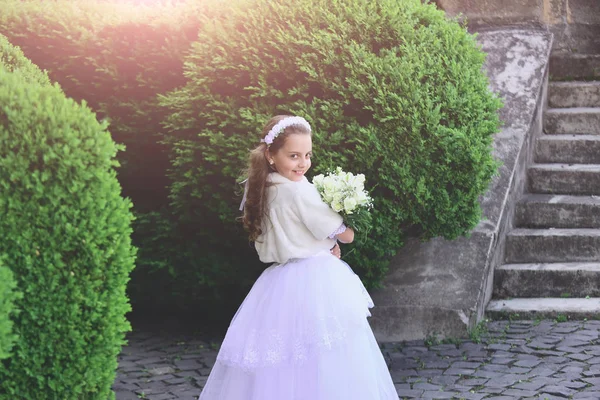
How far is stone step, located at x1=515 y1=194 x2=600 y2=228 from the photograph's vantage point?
23.7 ft

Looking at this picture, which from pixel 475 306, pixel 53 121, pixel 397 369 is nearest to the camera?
pixel 53 121

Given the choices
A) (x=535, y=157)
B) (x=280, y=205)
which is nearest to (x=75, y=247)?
(x=280, y=205)

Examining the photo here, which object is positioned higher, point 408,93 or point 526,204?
point 408,93

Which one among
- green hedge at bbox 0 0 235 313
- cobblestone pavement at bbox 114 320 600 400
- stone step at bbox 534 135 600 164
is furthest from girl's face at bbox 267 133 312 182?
stone step at bbox 534 135 600 164

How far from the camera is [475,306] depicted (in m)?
6.07

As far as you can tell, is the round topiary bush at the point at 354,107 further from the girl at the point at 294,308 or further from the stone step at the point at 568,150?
the stone step at the point at 568,150

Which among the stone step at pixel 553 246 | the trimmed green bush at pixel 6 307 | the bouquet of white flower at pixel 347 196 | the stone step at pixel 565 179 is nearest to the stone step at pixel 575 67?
the stone step at pixel 565 179

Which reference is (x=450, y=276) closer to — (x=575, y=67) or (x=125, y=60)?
(x=125, y=60)

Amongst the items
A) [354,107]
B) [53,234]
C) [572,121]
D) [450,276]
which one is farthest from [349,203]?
[572,121]

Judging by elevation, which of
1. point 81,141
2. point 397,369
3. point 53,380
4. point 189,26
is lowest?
point 397,369

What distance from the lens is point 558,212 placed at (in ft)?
23.9

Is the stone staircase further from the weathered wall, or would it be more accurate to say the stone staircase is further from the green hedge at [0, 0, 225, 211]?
the green hedge at [0, 0, 225, 211]

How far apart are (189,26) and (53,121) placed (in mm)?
2923

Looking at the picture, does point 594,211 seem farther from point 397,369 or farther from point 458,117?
point 397,369
